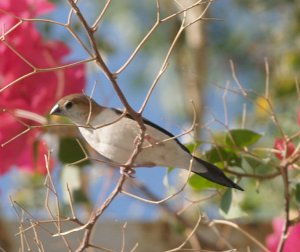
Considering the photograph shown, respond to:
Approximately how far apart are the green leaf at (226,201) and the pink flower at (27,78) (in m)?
0.21

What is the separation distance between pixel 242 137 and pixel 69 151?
21cm

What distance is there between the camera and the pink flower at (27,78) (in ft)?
3.26

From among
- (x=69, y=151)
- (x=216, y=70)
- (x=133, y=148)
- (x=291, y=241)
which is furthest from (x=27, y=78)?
(x=216, y=70)

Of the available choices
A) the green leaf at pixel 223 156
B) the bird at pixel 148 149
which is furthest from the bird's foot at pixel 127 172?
the green leaf at pixel 223 156

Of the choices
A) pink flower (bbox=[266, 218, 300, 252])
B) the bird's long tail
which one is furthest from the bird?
pink flower (bbox=[266, 218, 300, 252])

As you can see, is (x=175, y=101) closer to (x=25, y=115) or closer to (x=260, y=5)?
(x=260, y=5)

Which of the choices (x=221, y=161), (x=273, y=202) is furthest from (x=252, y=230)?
(x=221, y=161)

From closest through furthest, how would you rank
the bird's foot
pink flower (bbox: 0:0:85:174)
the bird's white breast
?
1. the bird's foot
2. the bird's white breast
3. pink flower (bbox: 0:0:85:174)

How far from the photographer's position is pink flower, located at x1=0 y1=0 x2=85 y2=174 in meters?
0.99

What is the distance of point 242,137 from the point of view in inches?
37.7

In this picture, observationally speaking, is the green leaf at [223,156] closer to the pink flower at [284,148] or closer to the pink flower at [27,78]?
the pink flower at [284,148]

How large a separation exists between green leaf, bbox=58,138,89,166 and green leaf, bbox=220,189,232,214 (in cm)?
18

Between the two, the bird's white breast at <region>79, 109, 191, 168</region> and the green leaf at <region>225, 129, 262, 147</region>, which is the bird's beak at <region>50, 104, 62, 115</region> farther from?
the green leaf at <region>225, 129, 262, 147</region>

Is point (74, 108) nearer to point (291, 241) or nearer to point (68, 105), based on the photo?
point (68, 105)
